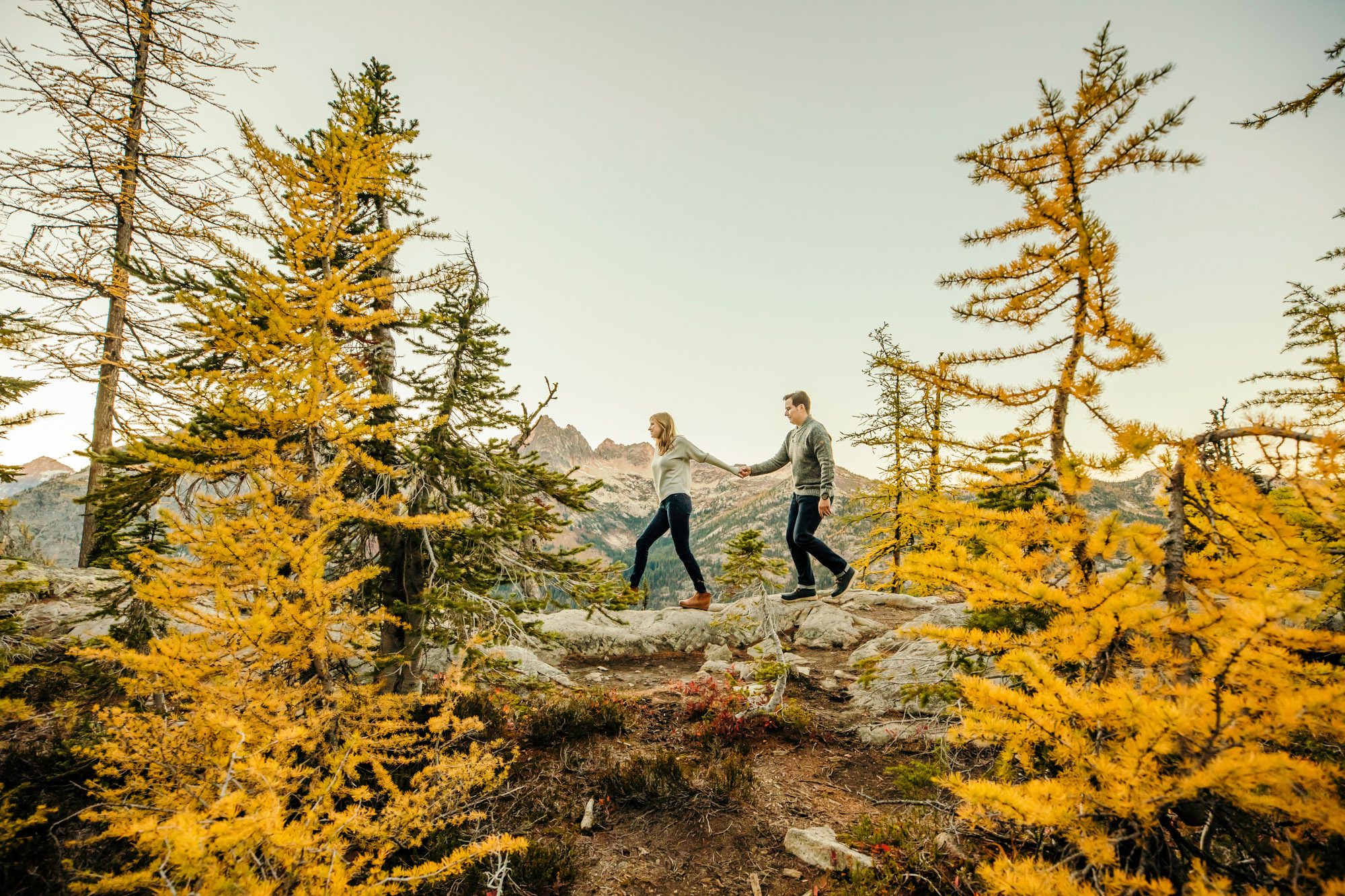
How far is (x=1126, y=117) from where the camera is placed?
3008 mm

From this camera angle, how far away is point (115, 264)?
28.7 feet

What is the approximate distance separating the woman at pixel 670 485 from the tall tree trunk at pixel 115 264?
406 inches

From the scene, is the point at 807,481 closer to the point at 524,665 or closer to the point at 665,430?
the point at 665,430

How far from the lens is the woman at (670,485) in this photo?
6633mm

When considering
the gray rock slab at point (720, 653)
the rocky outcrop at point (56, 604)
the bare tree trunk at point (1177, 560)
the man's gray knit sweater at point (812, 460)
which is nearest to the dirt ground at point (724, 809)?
the gray rock slab at point (720, 653)

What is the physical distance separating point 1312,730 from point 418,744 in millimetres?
5842

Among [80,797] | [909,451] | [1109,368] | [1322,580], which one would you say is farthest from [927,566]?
[909,451]

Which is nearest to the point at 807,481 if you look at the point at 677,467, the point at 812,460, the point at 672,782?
the point at 812,460

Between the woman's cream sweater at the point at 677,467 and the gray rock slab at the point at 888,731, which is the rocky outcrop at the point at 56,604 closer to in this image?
the woman's cream sweater at the point at 677,467

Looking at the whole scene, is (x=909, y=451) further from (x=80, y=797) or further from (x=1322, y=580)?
(x=80, y=797)

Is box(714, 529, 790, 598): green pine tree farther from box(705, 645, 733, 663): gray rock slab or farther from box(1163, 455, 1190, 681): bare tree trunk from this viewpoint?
box(1163, 455, 1190, 681): bare tree trunk

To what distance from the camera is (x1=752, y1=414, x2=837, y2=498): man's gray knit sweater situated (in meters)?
6.16

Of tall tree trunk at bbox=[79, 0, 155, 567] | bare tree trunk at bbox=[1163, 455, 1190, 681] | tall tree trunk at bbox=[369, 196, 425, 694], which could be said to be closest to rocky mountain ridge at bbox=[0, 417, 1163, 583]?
bare tree trunk at bbox=[1163, 455, 1190, 681]

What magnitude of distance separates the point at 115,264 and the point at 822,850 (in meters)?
14.2
